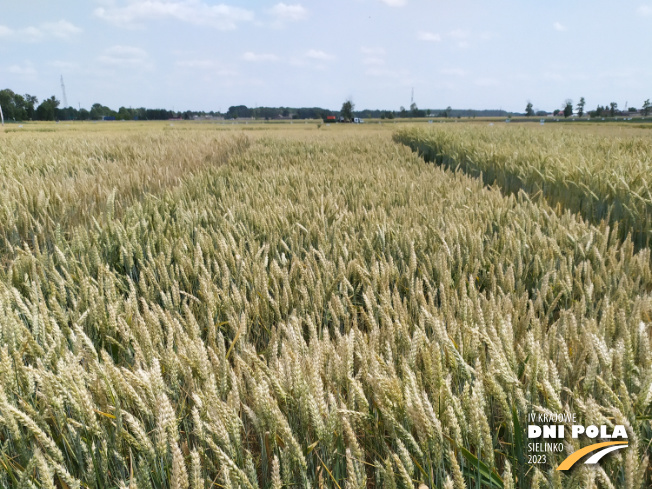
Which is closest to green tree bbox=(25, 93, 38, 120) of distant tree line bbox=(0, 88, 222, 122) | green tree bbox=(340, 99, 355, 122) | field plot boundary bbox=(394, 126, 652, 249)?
distant tree line bbox=(0, 88, 222, 122)

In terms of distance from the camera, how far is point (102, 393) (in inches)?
36.6

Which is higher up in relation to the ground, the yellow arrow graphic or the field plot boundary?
the field plot boundary

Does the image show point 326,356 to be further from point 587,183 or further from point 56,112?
point 56,112

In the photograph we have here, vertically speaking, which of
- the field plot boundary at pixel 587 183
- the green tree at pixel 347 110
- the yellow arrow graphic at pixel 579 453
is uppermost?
the green tree at pixel 347 110

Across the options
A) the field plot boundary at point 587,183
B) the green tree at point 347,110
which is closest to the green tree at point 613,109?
the green tree at point 347,110

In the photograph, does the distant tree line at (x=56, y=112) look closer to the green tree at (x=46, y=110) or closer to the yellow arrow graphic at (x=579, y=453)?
the green tree at (x=46, y=110)

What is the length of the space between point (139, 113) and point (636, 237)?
98.0m

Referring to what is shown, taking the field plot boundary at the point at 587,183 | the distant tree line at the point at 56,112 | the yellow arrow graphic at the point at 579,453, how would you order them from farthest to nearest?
the distant tree line at the point at 56,112, the field plot boundary at the point at 587,183, the yellow arrow graphic at the point at 579,453

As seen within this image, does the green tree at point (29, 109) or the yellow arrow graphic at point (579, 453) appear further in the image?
the green tree at point (29, 109)

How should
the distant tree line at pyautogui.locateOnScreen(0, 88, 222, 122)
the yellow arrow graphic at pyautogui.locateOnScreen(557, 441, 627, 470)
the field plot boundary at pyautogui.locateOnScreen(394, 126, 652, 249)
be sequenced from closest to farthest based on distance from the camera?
the yellow arrow graphic at pyautogui.locateOnScreen(557, 441, 627, 470) < the field plot boundary at pyautogui.locateOnScreen(394, 126, 652, 249) < the distant tree line at pyautogui.locateOnScreen(0, 88, 222, 122)

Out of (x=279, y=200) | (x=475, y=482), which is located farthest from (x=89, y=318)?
(x=279, y=200)

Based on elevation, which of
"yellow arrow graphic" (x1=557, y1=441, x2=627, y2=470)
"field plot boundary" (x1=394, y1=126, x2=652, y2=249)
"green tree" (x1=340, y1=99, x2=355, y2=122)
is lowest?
"yellow arrow graphic" (x1=557, y1=441, x2=627, y2=470)

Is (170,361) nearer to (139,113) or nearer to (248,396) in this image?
(248,396)

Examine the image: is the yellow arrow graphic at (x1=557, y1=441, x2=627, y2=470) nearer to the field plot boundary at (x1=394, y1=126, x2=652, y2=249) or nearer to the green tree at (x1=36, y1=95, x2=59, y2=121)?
the field plot boundary at (x1=394, y1=126, x2=652, y2=249)
